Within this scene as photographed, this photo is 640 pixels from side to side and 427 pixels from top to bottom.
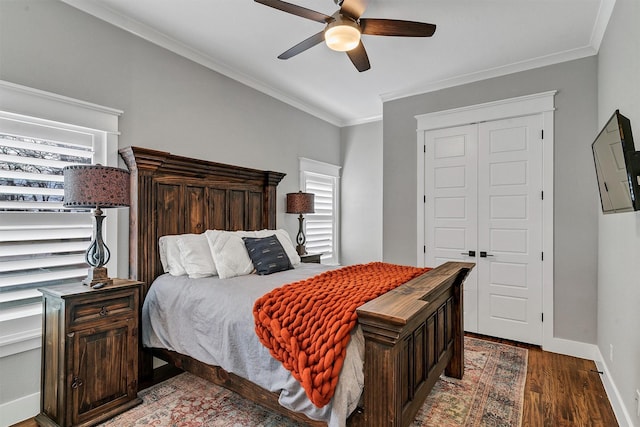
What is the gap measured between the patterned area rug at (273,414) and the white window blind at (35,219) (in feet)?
3.56

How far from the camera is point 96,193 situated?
2.09m

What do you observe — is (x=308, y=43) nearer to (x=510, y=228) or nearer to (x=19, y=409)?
(x=510, y=228)

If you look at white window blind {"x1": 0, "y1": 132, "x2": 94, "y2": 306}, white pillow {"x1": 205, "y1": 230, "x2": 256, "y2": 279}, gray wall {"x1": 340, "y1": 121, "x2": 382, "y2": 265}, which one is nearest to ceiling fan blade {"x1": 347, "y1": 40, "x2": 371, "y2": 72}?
white pillow {"x1": 205, "y1": 230, "x2": 256, "y2": 279}

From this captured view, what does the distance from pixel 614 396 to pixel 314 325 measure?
7.66ft

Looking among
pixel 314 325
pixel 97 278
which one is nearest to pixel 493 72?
pixel 314 325

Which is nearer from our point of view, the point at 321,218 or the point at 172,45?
the point at 172,45

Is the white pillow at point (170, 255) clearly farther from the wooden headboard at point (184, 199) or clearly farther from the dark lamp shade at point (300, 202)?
the dark lamp shade at point (300, 202)

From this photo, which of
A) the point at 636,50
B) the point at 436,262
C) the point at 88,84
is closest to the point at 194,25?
the point at 88,84

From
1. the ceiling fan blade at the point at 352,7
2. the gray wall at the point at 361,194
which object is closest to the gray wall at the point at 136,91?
the gray wall at the point at 361,194

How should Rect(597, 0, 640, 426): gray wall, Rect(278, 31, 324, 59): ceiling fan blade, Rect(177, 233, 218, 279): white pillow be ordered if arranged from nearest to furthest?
Rect(597, 0, 640, 426): gray wall < Rect(278, 31, 324, 59): ceiling fan blade < Rect(177, 233, 218, 279): white pillow

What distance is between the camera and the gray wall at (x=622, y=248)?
1.88 meters

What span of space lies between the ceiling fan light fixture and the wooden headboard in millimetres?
1647

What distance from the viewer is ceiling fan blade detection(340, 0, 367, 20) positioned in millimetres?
2000

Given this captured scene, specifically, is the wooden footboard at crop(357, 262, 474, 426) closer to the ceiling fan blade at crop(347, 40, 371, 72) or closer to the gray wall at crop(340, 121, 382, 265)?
the ceiling fan blade at crop(347, 40, 371, 72)
